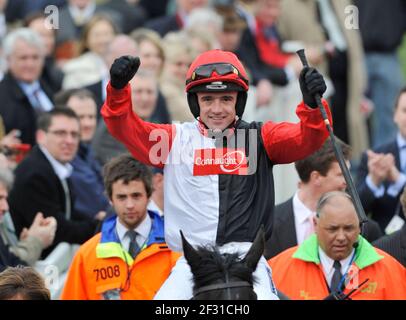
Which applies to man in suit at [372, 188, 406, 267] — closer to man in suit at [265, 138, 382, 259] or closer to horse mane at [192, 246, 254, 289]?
man in suit at [265, 138, 382, 259]

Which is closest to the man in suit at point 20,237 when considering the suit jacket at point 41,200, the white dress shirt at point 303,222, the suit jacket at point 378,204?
the suit jacket at point 41,200

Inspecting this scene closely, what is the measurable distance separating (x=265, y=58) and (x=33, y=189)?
5158 millimetres

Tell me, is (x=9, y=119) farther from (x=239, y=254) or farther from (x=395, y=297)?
(x=239, y=254)

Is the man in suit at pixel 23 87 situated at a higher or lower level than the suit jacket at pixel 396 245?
higher

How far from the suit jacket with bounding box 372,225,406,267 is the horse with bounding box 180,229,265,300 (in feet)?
9.16

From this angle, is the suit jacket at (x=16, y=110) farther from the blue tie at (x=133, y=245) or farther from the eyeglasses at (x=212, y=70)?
the eyeglasses at (x=212, y=70)

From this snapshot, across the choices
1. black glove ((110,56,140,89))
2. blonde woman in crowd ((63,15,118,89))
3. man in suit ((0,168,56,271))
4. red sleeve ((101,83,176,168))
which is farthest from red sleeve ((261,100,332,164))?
blonde woman in crowd ((63,15,118,89))

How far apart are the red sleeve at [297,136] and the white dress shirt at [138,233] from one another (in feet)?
4.91

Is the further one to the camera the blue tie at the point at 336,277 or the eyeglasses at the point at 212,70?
the blue tie at the point at 336,277

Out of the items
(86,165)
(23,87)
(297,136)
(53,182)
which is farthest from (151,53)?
Result: (297,136)

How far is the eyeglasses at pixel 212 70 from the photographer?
28.2 ft

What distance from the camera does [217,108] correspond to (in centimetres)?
861

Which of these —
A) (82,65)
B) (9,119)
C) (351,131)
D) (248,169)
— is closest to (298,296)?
(248,169)

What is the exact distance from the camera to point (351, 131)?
17.5 metres
